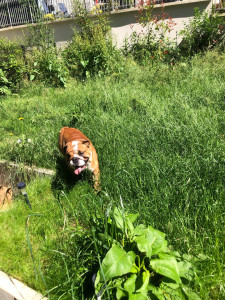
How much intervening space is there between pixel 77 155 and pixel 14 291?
1.32 metres

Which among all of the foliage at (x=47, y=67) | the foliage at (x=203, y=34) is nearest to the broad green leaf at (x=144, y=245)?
the foliage at (x=47, y=67)

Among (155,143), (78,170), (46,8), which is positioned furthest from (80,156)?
(46,8)

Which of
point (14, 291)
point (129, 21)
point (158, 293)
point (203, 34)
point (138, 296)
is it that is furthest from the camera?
point (129, 21)

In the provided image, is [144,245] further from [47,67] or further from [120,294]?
[47,67]

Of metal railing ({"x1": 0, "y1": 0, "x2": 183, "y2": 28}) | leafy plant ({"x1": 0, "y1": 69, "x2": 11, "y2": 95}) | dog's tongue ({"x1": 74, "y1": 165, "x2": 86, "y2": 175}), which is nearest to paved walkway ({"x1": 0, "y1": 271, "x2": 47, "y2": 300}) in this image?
dog's tongue ({"x1": 74, "y1": 165, "x2": 86, "y2": 175})

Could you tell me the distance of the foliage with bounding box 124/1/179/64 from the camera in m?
7.47

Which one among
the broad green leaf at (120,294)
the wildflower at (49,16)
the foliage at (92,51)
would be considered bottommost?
the broad green leaf at (120,294)

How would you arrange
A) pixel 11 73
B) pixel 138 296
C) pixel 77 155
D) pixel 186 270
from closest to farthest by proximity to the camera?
pixel 138 296 < pixel 186 270 < pixel 77 155 < pixel 11 73

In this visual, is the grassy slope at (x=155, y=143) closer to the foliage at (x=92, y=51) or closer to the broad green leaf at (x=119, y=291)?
the broad green leaf at (x=119, y=291)

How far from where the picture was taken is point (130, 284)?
1467 mm

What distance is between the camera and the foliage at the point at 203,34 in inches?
285

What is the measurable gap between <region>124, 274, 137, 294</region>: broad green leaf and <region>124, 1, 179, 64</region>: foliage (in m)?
6.57

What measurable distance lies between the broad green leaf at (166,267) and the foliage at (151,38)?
21.3 feet

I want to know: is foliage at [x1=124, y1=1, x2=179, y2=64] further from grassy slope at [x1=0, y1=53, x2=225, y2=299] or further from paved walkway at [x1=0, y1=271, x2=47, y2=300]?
paved walkway at [x1=0, y1=271, x2=47, y2=300]
